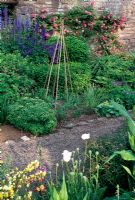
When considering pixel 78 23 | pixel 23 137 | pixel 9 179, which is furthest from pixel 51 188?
pixel 78 23

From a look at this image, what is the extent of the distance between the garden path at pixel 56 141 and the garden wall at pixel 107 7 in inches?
178

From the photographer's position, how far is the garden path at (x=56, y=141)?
4691 mm

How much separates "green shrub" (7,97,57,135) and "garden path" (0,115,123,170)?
0.38 ft

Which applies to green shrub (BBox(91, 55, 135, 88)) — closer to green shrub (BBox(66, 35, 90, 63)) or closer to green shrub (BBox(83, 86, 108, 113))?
green shrub (BBox(66, 35, 90, 63))

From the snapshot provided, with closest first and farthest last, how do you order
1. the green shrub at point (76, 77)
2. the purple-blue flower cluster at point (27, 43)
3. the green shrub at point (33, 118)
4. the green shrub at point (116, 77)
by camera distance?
the green shrub at point (33, 118), the green shrub at point (116, 77), the green shrub at point (76, 77), the purple-blue flower cluster at point (27, 43)

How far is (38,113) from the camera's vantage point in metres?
5.74

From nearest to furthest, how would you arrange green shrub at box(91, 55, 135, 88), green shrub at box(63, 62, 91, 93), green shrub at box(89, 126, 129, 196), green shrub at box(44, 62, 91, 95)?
green shrub at box(89, 126, 129, 196) → green shrub at box(44, 62, 91, 95) → green shrub at box(63, 62, 91, 93) → green shrub at box(91, 55, 135, 88)

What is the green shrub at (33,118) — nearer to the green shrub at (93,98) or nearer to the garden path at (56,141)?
the garden path at (56,141)

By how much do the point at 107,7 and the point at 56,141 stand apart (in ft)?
21.6

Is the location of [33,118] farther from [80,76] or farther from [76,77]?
[80,76]

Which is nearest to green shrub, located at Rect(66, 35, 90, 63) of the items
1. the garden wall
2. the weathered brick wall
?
the garden wall

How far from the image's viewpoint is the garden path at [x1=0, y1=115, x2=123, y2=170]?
4.69 m

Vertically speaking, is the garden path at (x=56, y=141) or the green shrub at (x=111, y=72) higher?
the green shrub at (x=111, y=72)

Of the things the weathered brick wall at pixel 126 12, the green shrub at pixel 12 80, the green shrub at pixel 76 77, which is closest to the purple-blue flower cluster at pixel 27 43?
the green shrub at pixel 76 77
